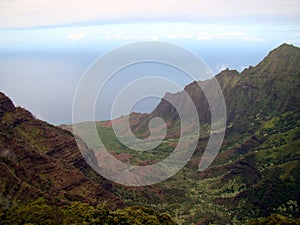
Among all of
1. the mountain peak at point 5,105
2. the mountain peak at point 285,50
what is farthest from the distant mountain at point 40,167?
the mountain peak at point 285,50

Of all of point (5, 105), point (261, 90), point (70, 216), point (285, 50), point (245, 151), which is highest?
point (285, 50)

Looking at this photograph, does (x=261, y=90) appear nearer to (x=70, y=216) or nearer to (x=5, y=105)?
(x=5, y=105)

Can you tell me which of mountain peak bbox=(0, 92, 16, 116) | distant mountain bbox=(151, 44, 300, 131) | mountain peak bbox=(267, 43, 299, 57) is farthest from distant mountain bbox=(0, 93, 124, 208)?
mountain peak bbox=(267, 43, 299, 57)

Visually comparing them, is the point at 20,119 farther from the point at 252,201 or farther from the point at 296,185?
the point at 296,185

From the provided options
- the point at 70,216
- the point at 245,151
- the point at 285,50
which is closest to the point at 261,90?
the point at 285,50

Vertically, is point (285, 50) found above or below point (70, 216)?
above

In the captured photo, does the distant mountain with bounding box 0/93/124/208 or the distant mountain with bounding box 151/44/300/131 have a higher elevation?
the distant mountain with bounding box 151/44/300/131

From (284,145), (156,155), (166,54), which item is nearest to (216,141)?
(156,155)

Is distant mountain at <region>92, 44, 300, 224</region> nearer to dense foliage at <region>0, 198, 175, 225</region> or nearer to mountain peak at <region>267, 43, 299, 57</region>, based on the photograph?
mountain peak at <region>267, 43, 299, 57</region>

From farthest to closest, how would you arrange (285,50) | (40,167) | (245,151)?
(285,50) < (245,151) < (40,167)

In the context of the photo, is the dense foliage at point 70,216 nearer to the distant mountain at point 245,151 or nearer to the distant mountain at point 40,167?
the distant mountain at point 40,167
